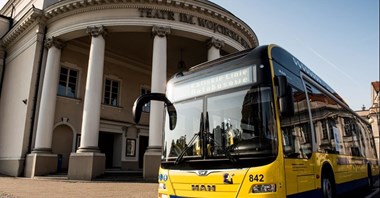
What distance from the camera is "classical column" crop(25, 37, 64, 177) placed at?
49.8 feet

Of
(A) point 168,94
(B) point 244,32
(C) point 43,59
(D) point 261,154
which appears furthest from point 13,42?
(D) point 261,154

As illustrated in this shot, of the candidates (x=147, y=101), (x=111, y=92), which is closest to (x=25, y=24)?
(x=111, y=92)

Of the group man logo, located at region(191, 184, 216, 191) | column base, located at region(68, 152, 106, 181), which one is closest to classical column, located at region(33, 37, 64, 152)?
column base, located at region(68, 152, 106, 181)

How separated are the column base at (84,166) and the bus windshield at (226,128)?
8874 millimetres

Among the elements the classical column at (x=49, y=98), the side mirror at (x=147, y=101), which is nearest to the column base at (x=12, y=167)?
the classical column at (x=49, y=98)

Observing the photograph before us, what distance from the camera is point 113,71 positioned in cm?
2073

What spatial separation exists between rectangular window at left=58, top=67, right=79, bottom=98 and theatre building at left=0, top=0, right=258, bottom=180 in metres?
0.06

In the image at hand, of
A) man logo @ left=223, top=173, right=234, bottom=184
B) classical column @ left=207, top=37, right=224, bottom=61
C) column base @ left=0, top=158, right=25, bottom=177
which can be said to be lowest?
column base @ left=0, top=158, right=25, bottom=177

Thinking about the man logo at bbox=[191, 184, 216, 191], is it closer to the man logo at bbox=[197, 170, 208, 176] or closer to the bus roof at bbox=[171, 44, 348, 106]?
the man logo at bbox=[197, 170, 208, 176]

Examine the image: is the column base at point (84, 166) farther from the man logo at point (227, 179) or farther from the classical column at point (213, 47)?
the man logo at point (227, 179)

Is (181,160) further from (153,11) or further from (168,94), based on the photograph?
(153,11)

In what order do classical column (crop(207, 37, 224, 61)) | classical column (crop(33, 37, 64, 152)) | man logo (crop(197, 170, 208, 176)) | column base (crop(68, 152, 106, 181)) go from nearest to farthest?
man logo (crop(197, 170, 208, 176)) → column base (crop(68, 152, 106, 181)) → classical column (crop(33, 37, 64, 152)) → classical column (crop(207, 37, 224, 61))

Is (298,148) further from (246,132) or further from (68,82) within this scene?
(68,82)

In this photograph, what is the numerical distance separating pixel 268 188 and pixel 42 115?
47.1 feet
